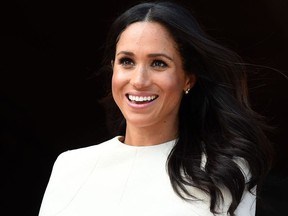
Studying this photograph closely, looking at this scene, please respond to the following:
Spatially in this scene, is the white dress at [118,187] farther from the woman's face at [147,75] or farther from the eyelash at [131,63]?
the eyelash at [131,63]

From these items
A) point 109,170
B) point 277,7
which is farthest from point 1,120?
point 109,170

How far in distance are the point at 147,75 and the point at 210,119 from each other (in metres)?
0.36

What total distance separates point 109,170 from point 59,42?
3025 mm

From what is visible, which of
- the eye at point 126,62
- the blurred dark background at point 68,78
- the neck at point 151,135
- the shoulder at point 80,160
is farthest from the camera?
the blurred dark background at point 68,78

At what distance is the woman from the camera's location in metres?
2.36

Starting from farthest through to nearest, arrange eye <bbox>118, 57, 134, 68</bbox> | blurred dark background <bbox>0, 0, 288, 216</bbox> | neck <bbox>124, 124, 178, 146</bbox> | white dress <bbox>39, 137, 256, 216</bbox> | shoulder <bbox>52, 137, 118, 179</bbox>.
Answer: blurred dark background <bbox>0, 0, 288, 216</bbox>, shoulder <bbox>52, 137, 118, 179</bbox>, neck <bbox>124, 124, 178, 146</bbox>, eye <bbox>118, 57, 134, 68</bbox>, white dress <bbox>39, 137, 256, 216</bbox>

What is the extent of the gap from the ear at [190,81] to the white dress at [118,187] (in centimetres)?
23

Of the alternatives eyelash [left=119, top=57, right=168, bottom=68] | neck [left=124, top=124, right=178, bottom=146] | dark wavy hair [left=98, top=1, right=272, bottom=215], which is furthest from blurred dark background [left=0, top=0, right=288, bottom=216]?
eyelash [left=119, top=57, right=168, bottom=68]

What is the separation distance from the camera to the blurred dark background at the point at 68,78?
16.0 ft

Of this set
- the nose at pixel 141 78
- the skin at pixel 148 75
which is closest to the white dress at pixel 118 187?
the skin at pixel 148 75

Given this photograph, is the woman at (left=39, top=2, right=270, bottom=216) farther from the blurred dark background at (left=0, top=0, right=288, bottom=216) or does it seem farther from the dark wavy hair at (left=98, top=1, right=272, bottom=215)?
the blurred dark background at (left=0, top=0, right=288, bottom=216)

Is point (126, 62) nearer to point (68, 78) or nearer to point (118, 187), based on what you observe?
point (118, 187)

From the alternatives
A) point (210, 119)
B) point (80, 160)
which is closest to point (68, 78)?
point (80, 160)

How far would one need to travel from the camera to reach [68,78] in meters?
5.67
